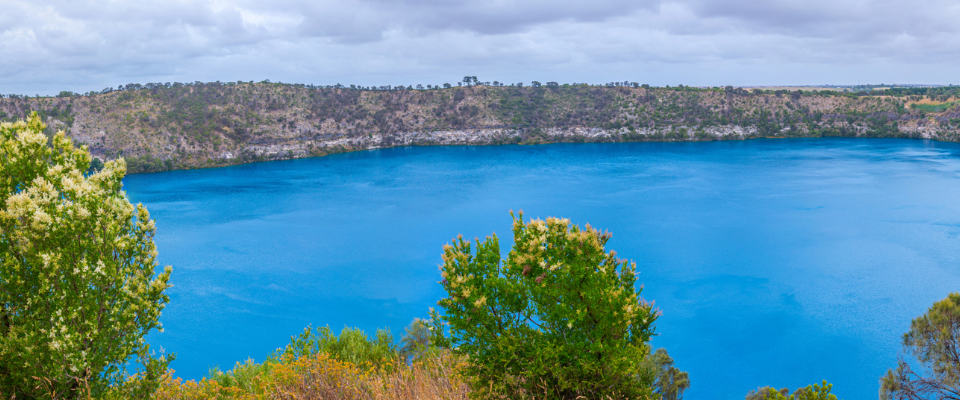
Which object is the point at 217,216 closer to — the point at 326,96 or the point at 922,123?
the point at 326,96

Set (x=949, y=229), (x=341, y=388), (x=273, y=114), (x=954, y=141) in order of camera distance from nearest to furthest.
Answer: (x=341, y=388)
(x=949, y=229)
(x=954, y=141)
(x=273, y=114)

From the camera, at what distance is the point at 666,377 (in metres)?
16.5

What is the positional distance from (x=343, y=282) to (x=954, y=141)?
362 feet

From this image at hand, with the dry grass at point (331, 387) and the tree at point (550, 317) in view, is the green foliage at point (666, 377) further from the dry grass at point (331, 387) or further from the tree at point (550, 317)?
the dry grass at point (331, 387)

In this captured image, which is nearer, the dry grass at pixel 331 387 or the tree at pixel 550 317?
the tree at pixel 550 317

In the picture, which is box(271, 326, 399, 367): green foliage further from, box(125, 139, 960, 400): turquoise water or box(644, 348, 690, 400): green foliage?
box(125, 139, 960, 400): turquoise water

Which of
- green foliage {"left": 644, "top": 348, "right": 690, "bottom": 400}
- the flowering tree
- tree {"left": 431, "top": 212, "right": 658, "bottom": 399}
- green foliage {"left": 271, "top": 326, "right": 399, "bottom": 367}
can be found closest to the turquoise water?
green foliage {"left": 644, "top": 348, "right": 690, "bottom": 400}

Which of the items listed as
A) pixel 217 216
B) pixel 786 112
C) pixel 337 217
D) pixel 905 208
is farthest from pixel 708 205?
pixel 786 112

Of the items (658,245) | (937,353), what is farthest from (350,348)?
(658,245)

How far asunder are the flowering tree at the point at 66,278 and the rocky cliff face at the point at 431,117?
3357 inches

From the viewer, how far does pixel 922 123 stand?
102 metres

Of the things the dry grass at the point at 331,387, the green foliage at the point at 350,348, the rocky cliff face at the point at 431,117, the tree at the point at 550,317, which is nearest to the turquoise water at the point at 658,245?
the green foliage at the point at 350,348

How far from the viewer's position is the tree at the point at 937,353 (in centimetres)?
1350

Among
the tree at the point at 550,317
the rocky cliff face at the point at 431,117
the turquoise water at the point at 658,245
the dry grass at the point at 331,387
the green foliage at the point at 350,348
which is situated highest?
the rocky cliff face at the point at 431,117
